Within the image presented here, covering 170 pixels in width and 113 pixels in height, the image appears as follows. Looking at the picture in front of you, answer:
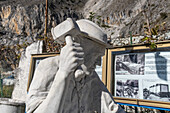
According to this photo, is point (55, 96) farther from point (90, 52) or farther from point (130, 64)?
point (130, 64)

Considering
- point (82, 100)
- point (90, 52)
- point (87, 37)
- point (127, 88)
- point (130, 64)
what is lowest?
point (127, 88)

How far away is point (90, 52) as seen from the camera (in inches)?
58.3

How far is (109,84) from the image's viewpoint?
339cm

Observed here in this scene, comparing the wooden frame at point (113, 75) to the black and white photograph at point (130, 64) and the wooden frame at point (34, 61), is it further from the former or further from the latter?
the wooden frame at point (34, 61)

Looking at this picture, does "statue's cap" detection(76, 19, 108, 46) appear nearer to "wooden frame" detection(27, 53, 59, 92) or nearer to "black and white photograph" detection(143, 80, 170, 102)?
"black and white photograph" detection(143, 80, 170, 102)

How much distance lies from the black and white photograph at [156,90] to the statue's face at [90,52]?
190 cm

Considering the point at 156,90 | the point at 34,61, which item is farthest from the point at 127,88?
the point at 34,61

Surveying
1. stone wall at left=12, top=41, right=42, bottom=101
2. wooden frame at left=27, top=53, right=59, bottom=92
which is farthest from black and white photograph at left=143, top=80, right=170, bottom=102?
stone wall at left=12, top=41, right=42, bottom=101

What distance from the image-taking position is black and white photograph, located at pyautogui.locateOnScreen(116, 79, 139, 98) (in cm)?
317

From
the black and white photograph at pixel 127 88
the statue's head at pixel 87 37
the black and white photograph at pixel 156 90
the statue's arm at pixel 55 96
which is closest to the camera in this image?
the statue's arm at pixel 55 96

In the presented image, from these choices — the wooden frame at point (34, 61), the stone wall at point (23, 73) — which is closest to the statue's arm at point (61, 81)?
the wooden frame at point (34, 61)

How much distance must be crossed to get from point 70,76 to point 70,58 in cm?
15

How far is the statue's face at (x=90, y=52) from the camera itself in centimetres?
142

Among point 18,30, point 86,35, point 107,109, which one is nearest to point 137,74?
point 107,109
